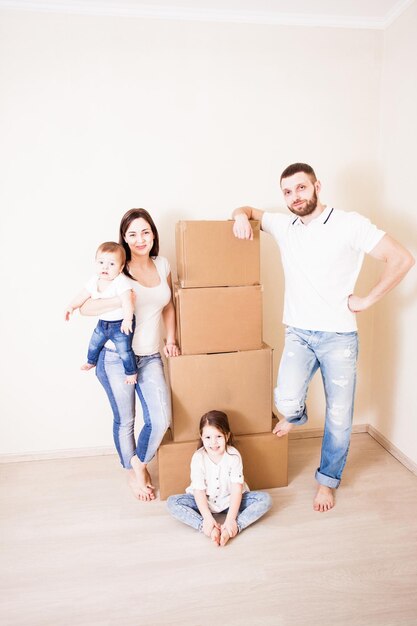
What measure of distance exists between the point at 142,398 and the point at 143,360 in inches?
7.0

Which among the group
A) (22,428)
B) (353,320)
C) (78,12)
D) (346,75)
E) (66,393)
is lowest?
(22,428)

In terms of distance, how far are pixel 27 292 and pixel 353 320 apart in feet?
5.39

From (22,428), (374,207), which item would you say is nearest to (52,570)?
(22,428)

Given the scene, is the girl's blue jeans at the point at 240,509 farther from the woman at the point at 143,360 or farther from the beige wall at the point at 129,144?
the beige wall at the point at 129,144

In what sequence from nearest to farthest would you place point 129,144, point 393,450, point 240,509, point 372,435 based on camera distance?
point 240,509, point 129,144, point 393,450, point 372,435

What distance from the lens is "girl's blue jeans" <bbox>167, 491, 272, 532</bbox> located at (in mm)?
1803

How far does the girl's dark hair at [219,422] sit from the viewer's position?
189 centimetres

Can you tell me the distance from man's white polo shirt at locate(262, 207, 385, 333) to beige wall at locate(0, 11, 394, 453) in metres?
0.47

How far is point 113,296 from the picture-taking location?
1.92 meters

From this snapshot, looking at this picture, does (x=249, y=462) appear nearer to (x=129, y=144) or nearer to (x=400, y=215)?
(x=400, y=215)

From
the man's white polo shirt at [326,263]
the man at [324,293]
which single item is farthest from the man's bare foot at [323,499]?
the man's white polo shirt at [326,263]

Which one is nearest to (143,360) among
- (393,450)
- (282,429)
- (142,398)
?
(142,398)

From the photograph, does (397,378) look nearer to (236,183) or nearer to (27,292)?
(236,183)

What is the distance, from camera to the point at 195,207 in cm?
236
